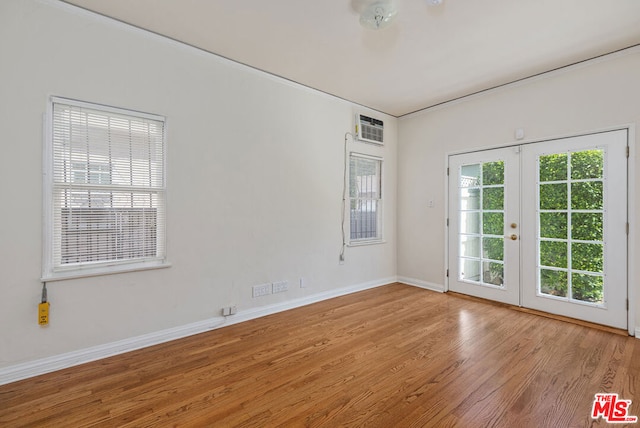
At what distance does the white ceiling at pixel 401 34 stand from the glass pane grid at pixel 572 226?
1150 mm

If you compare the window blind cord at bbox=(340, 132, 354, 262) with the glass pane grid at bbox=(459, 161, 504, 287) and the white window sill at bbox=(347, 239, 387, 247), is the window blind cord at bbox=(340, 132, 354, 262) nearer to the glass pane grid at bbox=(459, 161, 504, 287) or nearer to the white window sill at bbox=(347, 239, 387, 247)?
the white window sill at bbox=(347, 239, 387, 247)

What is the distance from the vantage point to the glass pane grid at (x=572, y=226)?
3148 millimetres

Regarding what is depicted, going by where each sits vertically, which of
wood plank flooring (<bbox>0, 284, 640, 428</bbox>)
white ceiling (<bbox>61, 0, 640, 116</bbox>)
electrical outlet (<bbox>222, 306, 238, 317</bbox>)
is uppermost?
white ceiling (<bbox>61, 0, 640, 116</bbox>)

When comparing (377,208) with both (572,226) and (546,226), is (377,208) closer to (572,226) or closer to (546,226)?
(546,226)

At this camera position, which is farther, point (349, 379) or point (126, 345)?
point (126, 345)

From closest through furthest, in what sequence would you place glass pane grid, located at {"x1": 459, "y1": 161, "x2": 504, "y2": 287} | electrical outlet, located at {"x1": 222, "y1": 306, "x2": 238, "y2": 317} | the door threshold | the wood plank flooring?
the wood plank flooring, the door threshold, electrical outlet, located at {"x1": 222, "y1": 306, "x2": 238, "y2": 317}, glass pane grid, located at {"x1": 459, "y1": 161, "x2": 504, "y2": 287}

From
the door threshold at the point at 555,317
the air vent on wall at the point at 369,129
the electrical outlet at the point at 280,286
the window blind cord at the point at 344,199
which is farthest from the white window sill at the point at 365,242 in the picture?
the air vent on wall at the point at 369,129

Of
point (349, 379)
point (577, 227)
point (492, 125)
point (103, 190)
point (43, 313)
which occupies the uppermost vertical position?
point (492, 125)

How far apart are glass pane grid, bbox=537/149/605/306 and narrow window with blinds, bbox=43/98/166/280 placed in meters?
4.21

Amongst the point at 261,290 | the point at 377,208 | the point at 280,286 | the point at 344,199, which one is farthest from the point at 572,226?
the point at 261,290

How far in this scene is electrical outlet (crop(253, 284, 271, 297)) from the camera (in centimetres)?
339

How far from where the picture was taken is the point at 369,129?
15.0 ft

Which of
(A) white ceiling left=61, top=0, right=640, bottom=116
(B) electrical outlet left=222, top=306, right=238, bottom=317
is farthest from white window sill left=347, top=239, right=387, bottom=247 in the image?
(A) white ceiling left=61, top=0, right=640, bottom=116

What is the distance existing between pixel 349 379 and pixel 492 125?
3.62m
